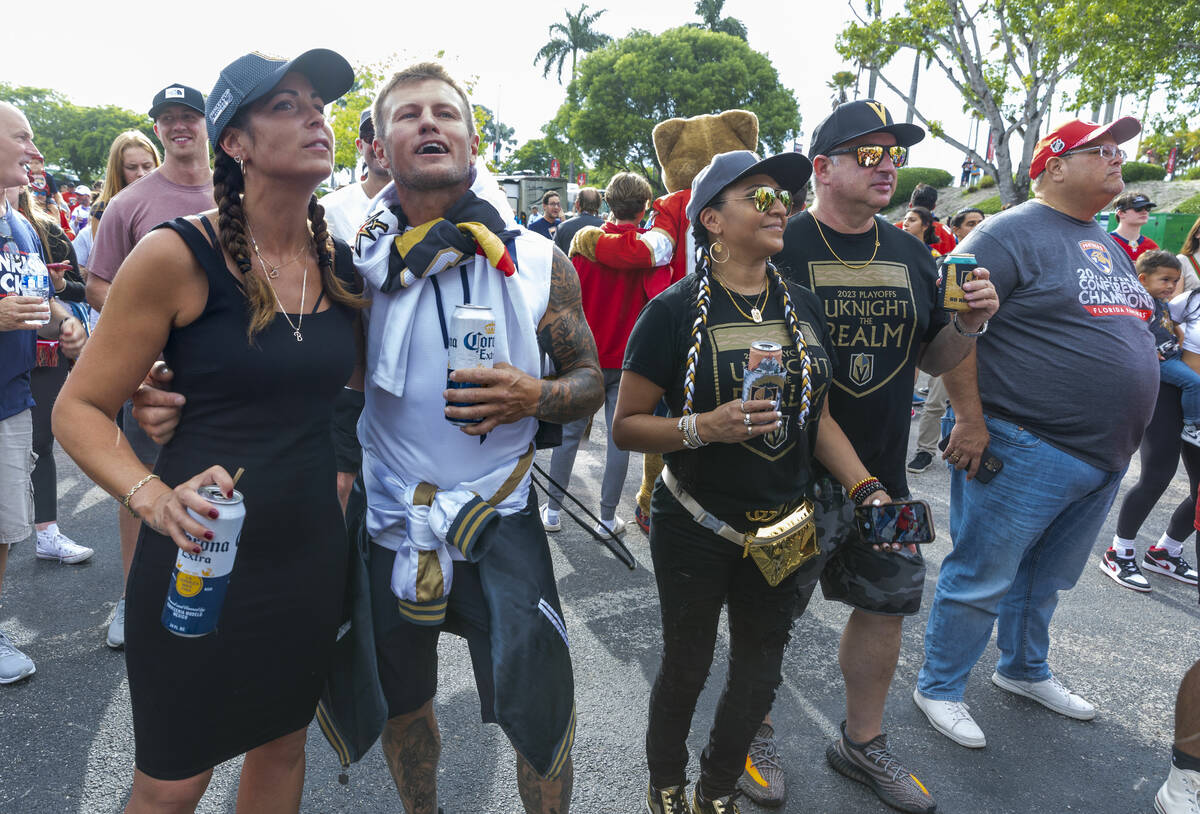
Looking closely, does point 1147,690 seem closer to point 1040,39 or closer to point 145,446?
point 145,446

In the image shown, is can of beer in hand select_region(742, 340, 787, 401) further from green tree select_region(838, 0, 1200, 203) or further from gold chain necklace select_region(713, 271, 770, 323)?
green tree select_region(838, 0, 1200, 203)

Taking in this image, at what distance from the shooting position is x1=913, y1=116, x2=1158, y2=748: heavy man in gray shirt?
2863 millimetres

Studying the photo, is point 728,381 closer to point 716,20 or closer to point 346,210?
point 346,210

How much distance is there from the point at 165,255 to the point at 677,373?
1350mm

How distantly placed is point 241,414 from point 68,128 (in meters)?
77.2

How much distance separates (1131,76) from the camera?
630 inches

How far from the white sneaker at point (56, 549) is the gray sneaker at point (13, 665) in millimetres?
1134

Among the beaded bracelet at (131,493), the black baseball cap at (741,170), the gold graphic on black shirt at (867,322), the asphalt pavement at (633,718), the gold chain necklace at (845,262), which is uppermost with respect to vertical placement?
the black baseball cap at (741,170)

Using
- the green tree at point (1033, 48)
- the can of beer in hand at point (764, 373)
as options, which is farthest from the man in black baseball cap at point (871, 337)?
the green tree at point (1033, 48)

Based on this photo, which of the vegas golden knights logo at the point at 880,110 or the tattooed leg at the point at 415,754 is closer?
the tattooed leg at the point at 415,754

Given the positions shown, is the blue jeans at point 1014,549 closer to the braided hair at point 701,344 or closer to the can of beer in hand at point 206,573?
the braided hair at point 701,344

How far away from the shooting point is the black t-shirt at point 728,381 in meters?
2.21

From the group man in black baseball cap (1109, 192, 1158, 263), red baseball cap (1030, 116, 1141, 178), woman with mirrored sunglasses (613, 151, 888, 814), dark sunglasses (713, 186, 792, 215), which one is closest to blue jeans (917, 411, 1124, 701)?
woman with mirrored sunglasses (613, 151, 888, 814)

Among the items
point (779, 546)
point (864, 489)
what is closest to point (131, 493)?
point (779, 546)
